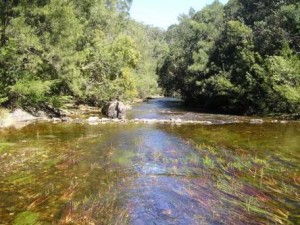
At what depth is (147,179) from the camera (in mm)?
11070

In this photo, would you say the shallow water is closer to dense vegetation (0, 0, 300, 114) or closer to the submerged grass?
the submerged grass

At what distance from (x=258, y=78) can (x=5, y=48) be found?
25.4 m

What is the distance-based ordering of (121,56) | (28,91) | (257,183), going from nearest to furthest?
(257,183), (28,91), (121,56)

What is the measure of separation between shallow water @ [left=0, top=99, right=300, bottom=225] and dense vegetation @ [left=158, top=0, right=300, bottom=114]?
16.0 metres

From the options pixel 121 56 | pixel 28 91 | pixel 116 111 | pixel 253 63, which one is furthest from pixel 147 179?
pixel 253 63

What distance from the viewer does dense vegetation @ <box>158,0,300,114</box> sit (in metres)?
34.1

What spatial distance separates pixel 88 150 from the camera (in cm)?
1537

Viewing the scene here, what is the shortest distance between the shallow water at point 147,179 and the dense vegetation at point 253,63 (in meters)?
16.0

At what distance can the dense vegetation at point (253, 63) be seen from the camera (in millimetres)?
34062

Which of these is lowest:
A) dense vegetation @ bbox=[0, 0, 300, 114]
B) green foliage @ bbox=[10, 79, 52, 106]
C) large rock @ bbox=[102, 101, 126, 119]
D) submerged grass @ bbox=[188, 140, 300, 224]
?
submerged grass @ bbox=[188, 140, 300, 224]

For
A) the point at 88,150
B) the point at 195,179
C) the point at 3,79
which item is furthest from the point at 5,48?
the point at 195,179

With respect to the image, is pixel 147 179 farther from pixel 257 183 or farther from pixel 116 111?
pixel 116 111

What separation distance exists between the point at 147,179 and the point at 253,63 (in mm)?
31262

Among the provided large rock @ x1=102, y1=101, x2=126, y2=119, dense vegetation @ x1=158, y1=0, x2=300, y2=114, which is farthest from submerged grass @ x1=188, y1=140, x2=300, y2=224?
dense vegetation @ x1=158, y1=0, x2=300, y2=114
